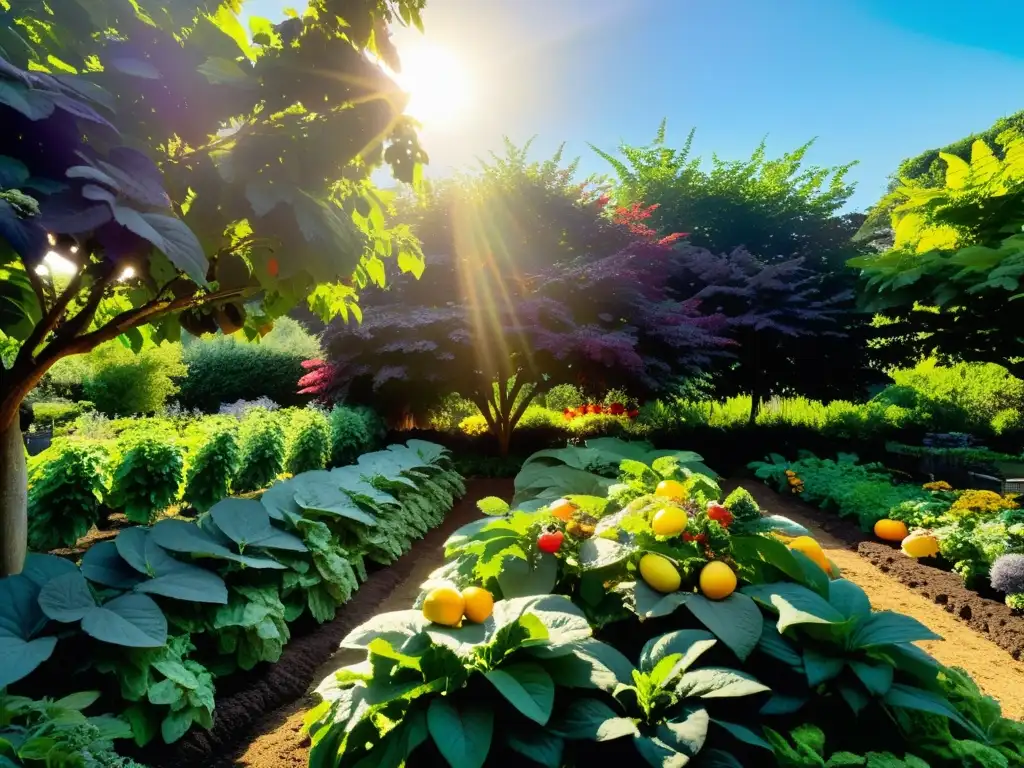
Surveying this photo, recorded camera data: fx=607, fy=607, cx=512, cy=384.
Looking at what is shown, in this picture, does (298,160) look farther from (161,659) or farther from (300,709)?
(300,709)

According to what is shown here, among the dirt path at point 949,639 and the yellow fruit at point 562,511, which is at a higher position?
the yellow fruit at point 562,511

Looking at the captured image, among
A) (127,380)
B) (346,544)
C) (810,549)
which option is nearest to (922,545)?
(810,549)

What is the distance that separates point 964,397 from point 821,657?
13506 mm

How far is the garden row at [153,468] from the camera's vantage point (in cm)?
350

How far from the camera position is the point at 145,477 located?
3969mm

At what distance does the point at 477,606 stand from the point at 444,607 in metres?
0.09

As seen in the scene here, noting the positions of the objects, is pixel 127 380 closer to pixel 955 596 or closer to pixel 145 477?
pixel 145 477

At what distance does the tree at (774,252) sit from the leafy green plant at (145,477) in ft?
20.3

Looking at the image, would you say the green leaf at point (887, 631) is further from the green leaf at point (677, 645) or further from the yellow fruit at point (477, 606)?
the yellow fruit at point (477, 606)

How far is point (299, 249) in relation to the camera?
173cm

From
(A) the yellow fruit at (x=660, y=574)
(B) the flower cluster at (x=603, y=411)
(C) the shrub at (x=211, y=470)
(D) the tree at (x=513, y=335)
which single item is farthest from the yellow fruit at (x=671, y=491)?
(B) the flower cluster at (x=603, y=411)

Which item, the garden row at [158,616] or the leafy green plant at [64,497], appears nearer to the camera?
the garden row at [158,616]

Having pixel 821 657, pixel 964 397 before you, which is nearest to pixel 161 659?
pixel 821 657

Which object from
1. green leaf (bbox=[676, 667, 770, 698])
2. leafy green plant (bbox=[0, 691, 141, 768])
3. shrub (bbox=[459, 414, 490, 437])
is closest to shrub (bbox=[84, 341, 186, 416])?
shrub (bbox=[459, 414, 490, 437])
